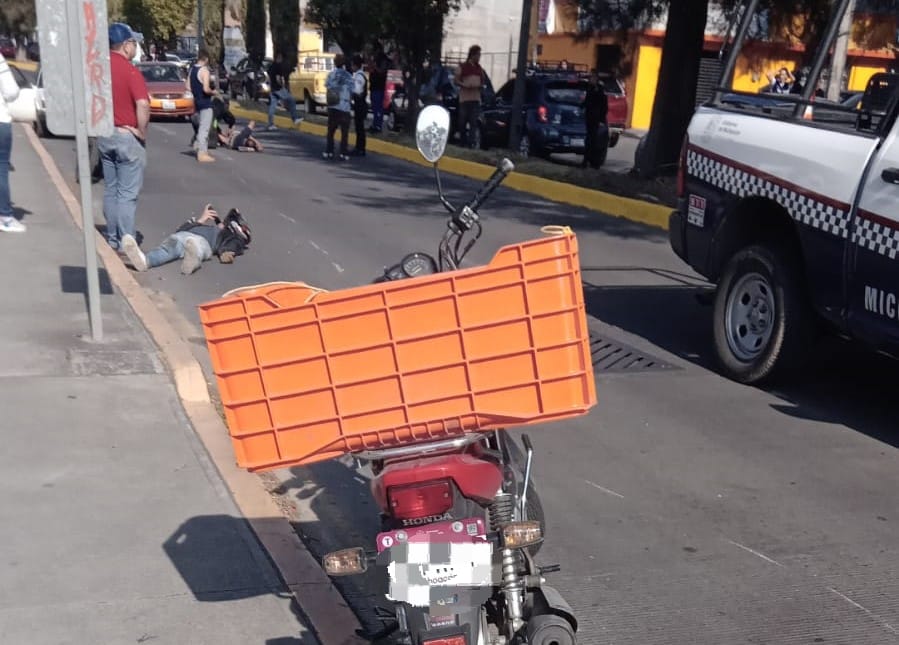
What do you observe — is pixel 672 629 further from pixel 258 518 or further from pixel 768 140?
pixel 768 140

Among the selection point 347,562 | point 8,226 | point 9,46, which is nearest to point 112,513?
point 347,562

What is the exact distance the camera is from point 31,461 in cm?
536

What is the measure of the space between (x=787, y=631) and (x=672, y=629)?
1.41 feet

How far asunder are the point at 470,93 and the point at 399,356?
20054 mm

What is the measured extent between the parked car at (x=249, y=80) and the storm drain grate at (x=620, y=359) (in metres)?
Result: 29.9

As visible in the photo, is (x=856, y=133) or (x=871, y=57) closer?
(x=856, y=133)

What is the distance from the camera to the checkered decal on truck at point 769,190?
6.45m

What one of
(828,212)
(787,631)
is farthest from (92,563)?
(828,212)

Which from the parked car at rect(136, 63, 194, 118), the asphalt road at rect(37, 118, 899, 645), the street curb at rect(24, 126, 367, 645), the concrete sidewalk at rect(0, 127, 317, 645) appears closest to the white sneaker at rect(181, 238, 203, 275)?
the asphalt road at rect(37, 118, 899, 645)

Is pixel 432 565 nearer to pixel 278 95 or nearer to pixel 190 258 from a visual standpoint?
pixel 190 258

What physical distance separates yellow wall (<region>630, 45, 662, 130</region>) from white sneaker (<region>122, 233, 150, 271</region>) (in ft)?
100

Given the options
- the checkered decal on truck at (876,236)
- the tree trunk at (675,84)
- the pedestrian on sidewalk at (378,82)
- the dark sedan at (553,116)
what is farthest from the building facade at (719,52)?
the pedestrian on sidewalk at (378,82)

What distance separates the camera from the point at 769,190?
22.9 ft

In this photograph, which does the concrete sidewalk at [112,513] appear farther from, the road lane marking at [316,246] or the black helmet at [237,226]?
the road lane marking at [316,246]
